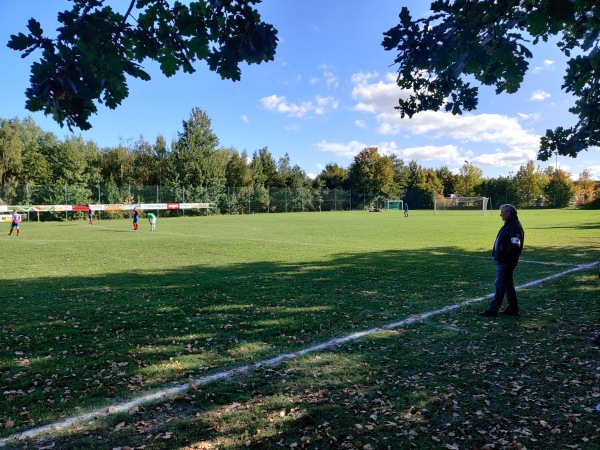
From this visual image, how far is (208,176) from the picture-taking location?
6050 cm

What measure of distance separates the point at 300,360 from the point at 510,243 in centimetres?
448

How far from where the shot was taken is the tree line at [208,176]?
162ft

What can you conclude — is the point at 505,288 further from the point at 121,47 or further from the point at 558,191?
Result: the point at 558,191

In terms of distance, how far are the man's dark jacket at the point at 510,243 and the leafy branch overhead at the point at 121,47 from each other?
5.65 meters

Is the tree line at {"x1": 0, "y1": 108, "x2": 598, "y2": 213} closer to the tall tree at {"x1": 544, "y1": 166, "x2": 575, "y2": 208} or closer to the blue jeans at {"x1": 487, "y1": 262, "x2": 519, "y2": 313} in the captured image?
the tall tree at {"x1": 544, "y1": 166, "x2": 575, "y2": 208}

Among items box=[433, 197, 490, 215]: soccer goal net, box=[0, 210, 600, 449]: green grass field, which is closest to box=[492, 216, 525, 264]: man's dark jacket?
box=[0, 210, 600, 449]: green grass field

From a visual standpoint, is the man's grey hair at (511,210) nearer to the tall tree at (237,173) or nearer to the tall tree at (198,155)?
the tall tree at (198,155)

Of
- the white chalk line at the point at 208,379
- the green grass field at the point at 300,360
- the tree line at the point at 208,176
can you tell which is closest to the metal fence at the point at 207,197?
the tree line at the point at 208,176

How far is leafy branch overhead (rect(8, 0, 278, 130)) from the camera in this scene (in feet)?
10.1

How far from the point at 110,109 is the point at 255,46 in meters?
1.48

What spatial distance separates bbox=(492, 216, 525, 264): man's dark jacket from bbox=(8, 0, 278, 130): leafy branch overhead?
5.65 metres

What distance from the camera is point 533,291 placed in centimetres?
928

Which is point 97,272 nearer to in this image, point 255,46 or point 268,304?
point 268,304

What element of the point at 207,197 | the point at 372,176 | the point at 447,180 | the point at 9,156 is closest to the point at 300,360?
the point at 207,197
